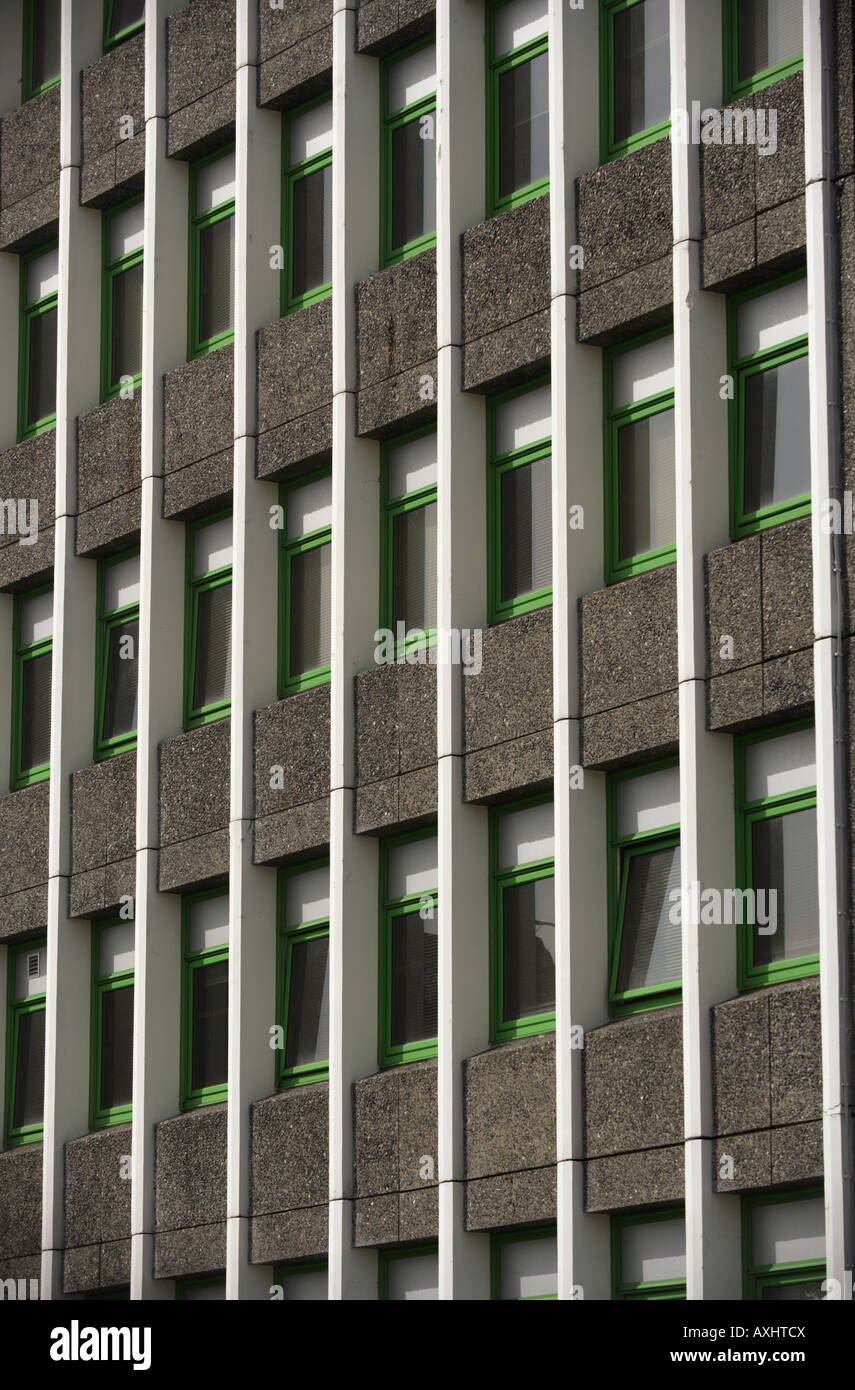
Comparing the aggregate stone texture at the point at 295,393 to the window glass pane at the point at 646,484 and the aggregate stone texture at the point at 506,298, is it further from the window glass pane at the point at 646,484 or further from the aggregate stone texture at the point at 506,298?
the window glass pane at the point at 646,484

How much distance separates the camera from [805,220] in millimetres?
20969

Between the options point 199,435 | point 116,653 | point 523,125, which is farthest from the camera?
point 116,653

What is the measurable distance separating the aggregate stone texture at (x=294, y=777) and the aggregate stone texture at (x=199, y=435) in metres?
2.69

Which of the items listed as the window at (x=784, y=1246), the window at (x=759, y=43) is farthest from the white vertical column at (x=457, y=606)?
the window at (x=759, y=43)

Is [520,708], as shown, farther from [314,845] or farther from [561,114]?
[561,114]

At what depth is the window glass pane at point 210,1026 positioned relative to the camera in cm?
Result: 2650

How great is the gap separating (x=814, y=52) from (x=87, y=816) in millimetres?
11618

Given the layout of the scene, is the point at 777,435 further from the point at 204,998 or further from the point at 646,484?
the point at 204,998

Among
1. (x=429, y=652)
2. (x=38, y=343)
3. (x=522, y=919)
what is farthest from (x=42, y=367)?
(x=522, y=919)

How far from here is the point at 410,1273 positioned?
77.8 ft

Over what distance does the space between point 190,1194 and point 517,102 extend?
34.9 ft

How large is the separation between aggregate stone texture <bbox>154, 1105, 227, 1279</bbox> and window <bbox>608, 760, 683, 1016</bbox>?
17.0ft

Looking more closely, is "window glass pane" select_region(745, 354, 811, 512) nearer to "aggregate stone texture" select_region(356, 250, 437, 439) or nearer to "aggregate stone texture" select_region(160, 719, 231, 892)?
"aggregate stone texture" select_region(356, 250, 437, 439)

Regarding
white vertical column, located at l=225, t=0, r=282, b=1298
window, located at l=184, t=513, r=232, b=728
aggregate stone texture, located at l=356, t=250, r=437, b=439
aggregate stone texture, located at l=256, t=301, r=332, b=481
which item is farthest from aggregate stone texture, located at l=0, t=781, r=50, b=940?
aggregate stone texture, located at l=356, t=250, r=437, b=439
